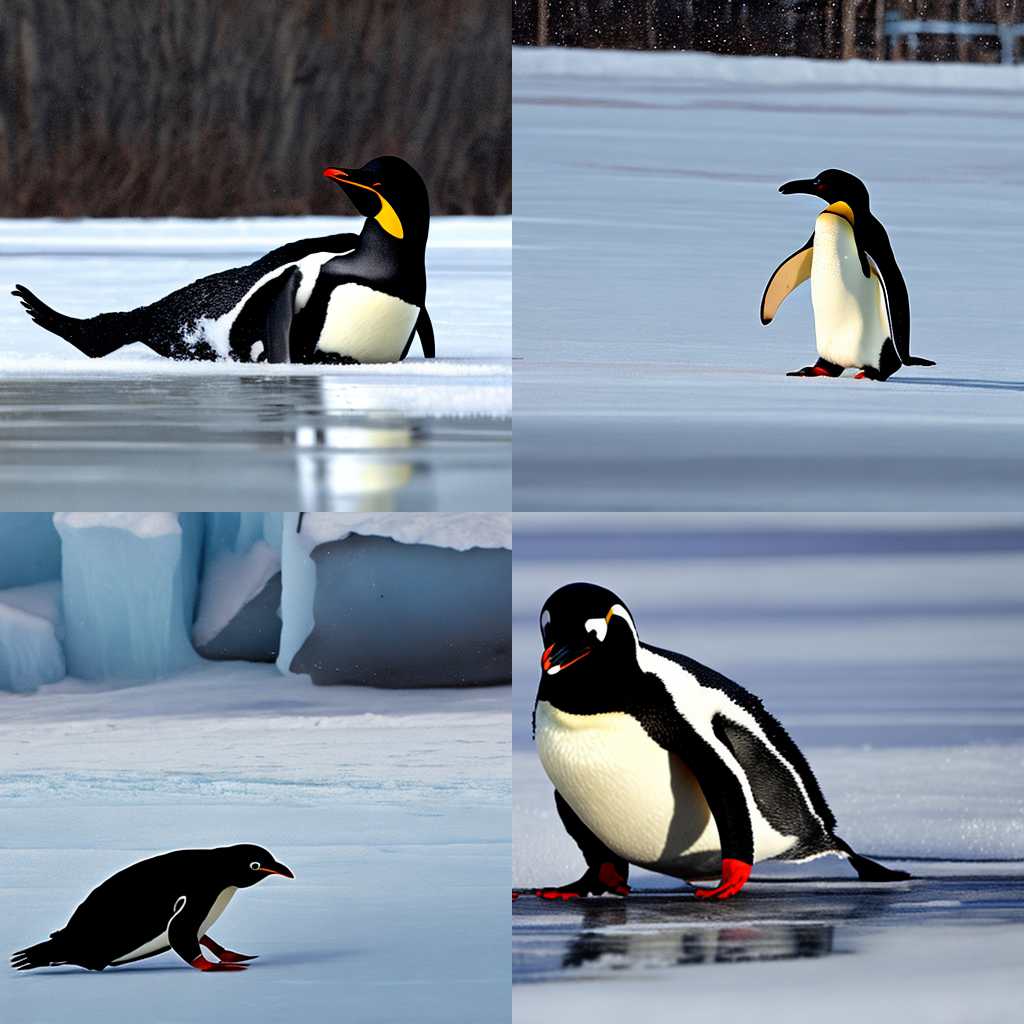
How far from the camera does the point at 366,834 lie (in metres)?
1.52

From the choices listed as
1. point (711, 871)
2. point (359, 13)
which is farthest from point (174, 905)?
point (359, 13)

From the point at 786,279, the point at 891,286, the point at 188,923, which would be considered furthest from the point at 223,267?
the point at 188,923

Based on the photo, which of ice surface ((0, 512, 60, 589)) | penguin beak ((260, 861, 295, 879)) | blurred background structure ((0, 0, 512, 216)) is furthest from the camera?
blurred background structure ((0, 0, 512, 216))

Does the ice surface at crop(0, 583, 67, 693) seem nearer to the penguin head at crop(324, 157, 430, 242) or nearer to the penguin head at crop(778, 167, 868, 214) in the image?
the penguin head at crop(324, 157, 430, 242)

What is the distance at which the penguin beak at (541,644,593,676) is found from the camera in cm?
129

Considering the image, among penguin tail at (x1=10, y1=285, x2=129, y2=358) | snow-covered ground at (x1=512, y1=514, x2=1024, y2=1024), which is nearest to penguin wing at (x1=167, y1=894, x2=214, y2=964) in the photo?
snow-covered ground at (x1=512, y1=514, x2=1024, y2=1024)

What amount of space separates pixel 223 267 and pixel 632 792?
2.35 metres

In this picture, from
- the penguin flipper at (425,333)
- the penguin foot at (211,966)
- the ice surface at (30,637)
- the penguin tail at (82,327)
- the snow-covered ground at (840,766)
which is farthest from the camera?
the penguin tail at (82,327)

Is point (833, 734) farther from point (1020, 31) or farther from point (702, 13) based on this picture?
point (1020, 31)

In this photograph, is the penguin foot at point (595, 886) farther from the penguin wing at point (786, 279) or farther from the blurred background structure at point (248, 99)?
the blurred background structure at point (248, 99)

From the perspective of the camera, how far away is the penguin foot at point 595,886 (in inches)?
51.4

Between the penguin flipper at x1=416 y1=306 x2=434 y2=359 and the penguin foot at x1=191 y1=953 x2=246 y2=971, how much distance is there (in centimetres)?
125

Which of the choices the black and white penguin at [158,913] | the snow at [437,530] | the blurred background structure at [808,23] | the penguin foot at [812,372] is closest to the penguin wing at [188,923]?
the black and white penguin at [158,913]

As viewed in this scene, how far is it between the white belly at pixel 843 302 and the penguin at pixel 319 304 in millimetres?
512
